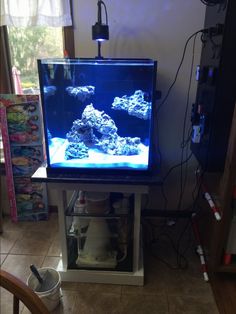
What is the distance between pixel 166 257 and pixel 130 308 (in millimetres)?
463

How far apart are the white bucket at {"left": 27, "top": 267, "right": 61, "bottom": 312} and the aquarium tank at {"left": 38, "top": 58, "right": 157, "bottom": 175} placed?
1.95ft

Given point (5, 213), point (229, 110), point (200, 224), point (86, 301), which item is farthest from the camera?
point (5, 213)

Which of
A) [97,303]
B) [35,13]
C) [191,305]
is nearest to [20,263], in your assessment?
[97,303]

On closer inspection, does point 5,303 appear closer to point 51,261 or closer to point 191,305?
point 51,261

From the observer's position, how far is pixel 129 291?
1.50 meters

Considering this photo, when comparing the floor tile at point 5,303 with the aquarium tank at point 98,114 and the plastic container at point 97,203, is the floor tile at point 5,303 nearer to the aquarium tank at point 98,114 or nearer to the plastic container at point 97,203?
the plastic container at point 97,203

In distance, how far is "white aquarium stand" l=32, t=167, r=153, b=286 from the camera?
130cm

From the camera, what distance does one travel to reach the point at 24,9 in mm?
1596

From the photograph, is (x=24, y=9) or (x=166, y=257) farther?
(x=166, y=257)

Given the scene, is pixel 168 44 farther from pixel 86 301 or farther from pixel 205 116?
pixel 86 301

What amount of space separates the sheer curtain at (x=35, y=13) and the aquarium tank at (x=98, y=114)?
62cm

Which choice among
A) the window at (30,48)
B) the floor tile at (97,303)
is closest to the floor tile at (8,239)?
the floor tile at (97,303)

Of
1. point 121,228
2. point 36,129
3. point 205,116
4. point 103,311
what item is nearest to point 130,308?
point 103,311

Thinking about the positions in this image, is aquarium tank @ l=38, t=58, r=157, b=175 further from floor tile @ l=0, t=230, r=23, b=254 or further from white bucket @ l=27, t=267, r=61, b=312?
floor tile @ l=0, t=230, r=23, b=254
